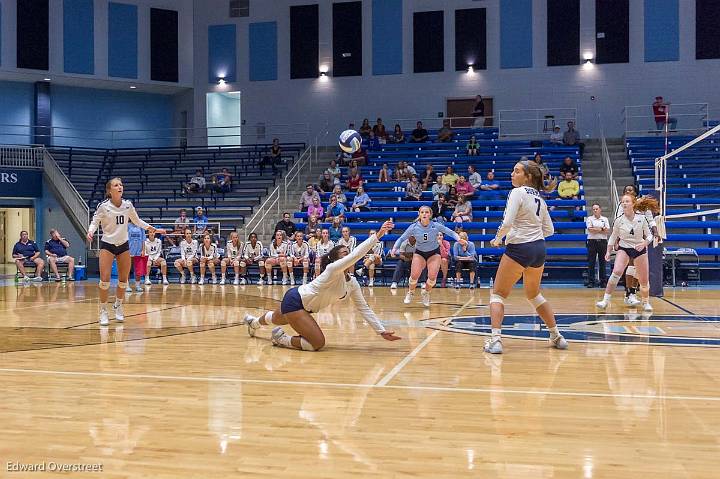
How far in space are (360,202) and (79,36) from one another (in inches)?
595

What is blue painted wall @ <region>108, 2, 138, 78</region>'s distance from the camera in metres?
29.1

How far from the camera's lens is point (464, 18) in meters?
27.5

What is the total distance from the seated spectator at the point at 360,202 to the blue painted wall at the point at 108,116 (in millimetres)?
12004

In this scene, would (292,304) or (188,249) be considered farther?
(188,249)

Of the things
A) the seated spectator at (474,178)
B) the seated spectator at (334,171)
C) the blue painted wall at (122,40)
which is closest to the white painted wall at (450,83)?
the blue painted wall at (122,40)

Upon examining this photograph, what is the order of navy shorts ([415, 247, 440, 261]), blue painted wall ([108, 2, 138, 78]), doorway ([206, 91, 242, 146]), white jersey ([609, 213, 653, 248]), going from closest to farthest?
white jersey ([609, 213, 653, 248]) → navy shorts ([415, 247, 440, 261]) → blue painted wall ([108, 2, 138, 78]) → doorway ([206, 91, 242, 146])

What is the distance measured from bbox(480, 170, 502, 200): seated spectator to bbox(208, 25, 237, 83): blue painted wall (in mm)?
13127

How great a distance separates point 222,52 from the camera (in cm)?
2994

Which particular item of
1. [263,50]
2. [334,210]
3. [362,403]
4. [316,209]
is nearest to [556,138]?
[334,210]

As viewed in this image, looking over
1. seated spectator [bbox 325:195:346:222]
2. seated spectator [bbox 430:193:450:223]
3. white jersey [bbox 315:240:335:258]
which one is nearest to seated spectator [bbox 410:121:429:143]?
seated spectator [bbox 430:193:450:223]

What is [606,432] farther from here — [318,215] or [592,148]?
[592,148]

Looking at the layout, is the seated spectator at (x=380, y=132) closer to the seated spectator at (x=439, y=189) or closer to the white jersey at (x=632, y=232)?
Answer: the seated spectator at (x=439, y=189)

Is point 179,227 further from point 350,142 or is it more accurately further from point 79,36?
point 79,36

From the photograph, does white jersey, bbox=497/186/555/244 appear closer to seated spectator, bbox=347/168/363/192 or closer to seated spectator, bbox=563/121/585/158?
seated spectator, bbox=347/168/363/192
